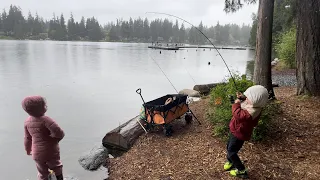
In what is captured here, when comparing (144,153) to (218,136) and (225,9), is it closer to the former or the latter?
(218,136)

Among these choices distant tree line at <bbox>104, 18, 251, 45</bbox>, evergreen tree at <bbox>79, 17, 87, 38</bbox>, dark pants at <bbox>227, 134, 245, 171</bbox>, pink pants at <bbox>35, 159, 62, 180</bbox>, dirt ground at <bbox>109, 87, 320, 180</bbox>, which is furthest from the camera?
distant tree line at <bbox>104, 18, 251, 45</bbox>

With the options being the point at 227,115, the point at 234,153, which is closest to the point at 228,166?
the point at 234,153

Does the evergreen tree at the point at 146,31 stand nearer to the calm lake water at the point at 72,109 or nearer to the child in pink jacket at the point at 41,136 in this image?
the calm lake water at the point at 72,109

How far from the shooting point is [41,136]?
3.50m

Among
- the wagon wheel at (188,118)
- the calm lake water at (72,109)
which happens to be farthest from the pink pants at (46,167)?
the wagon wheel at (188,118)

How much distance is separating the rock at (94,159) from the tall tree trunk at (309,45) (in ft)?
18.4

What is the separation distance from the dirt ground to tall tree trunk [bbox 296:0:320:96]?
0.50m

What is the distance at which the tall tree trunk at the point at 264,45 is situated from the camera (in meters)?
6.96

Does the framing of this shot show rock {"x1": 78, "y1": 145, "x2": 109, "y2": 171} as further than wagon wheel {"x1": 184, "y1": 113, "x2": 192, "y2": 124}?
No

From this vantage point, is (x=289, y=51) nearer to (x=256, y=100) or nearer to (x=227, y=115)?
(x=227, y=115)

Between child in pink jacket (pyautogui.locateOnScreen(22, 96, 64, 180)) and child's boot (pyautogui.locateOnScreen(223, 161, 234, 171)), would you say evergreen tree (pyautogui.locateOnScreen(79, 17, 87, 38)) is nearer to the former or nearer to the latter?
child in pink jacket (pyautogui.locateOnScreen(22, 96, 64, 180))

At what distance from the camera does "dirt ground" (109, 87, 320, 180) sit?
4.07 meters

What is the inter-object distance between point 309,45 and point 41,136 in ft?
21.5

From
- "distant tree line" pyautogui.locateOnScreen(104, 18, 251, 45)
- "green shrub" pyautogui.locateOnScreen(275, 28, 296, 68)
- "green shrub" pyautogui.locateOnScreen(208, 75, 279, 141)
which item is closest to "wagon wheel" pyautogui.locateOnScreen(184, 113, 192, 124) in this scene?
"green shrub" pyautogui.locateOnScreen(208, 75, 279, 141)
